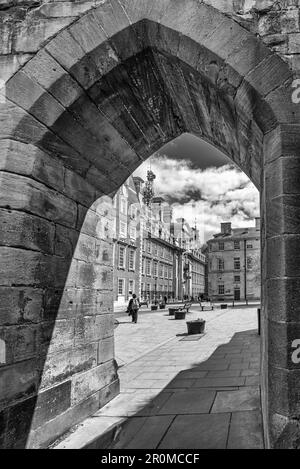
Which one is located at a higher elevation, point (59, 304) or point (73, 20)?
point (73, 20)

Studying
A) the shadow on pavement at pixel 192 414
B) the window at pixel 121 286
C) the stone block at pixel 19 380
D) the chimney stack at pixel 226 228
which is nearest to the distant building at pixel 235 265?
the chimney stack at pixel 226 228

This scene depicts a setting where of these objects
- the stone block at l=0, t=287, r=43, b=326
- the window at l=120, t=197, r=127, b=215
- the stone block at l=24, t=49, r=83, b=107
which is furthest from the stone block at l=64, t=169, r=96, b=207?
the window at l=120, t=197, r=127, b=215

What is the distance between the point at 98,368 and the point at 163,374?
8.07 ft

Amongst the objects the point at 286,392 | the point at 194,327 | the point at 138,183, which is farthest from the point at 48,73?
the point at 138,183

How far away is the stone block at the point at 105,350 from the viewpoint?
4809 millimetres

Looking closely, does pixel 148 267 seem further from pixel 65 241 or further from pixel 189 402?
pixel 65 241

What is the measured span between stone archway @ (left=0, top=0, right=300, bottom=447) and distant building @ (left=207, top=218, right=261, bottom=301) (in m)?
54.1

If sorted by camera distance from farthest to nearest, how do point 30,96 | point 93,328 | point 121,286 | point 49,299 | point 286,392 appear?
point 121,286 < point 93,328 < point 49,299 < point 30,96 < point 286,392

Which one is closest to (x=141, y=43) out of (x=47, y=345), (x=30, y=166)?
(x=30, y=166)

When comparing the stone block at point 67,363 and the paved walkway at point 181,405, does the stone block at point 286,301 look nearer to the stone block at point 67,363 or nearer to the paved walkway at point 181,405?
the paved walkway at point 181,405

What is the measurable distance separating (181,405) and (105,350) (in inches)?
51.1

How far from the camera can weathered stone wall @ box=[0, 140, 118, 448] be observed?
3.17m

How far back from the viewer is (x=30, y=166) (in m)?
3.38

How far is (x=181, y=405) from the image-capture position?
16.3 feet
